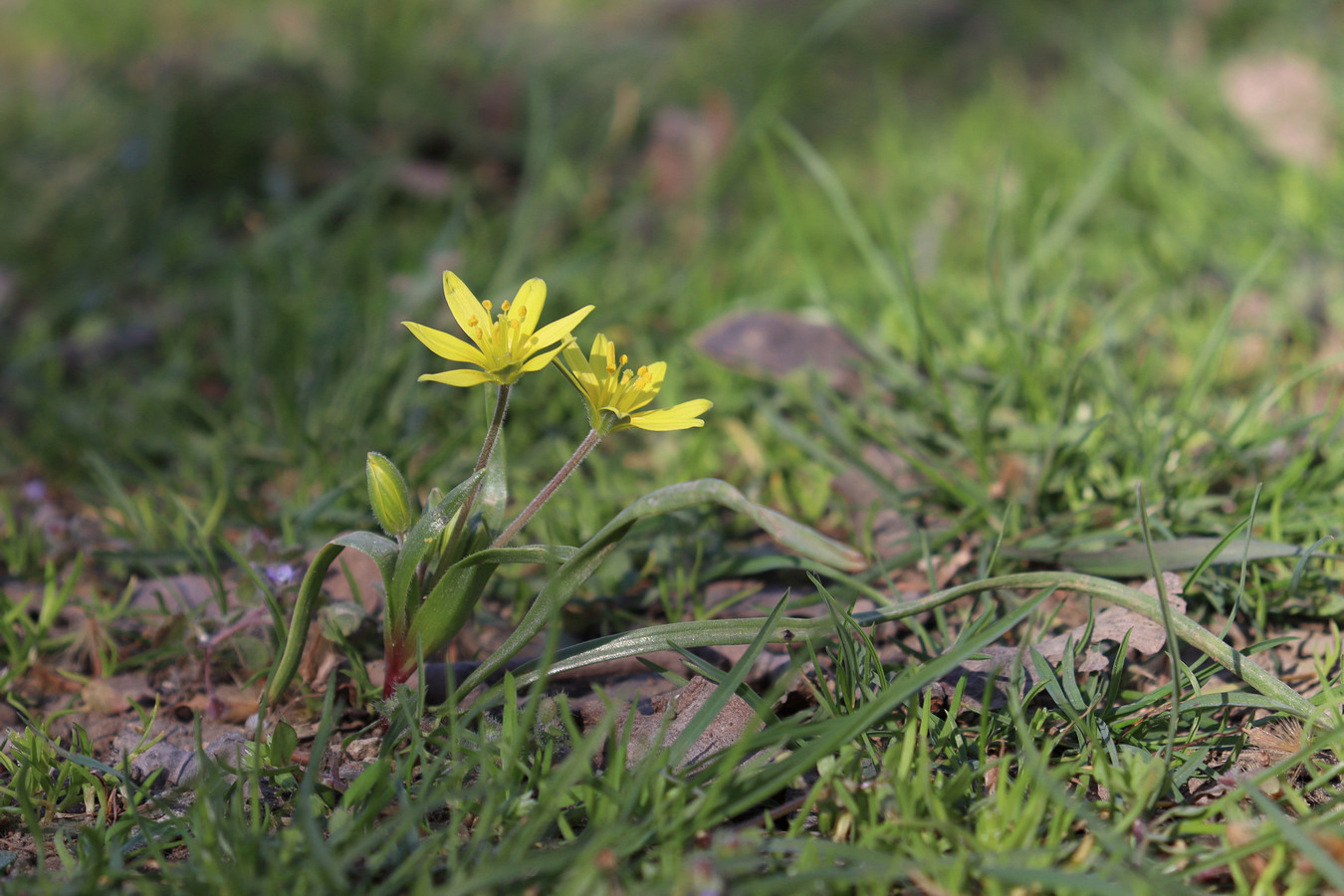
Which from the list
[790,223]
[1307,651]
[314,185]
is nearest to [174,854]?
[1307,651]

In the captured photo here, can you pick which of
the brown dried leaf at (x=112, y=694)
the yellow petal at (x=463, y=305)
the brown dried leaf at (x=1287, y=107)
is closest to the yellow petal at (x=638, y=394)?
the yellow petal at (x=463, y=305)

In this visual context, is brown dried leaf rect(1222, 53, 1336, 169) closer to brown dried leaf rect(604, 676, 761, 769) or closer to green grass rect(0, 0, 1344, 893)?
green grass rect(0, 0, 1344, 893)

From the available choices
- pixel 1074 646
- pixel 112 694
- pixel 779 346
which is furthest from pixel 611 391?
pixel 779 346

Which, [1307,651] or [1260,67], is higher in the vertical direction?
[1260,67]

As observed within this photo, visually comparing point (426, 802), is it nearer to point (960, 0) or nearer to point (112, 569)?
point (112, 569)

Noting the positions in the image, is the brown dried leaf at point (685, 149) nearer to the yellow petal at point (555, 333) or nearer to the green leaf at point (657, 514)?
the yellow petal at point (555, 333)

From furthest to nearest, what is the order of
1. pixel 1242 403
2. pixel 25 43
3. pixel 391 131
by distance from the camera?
pixel 25 43, pixel 391 131, pixel 1242 403

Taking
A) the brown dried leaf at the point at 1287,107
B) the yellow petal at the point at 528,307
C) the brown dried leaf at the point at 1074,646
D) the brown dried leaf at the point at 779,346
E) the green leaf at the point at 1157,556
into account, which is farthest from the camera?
the brown dried leaf at the point at 1287,107
